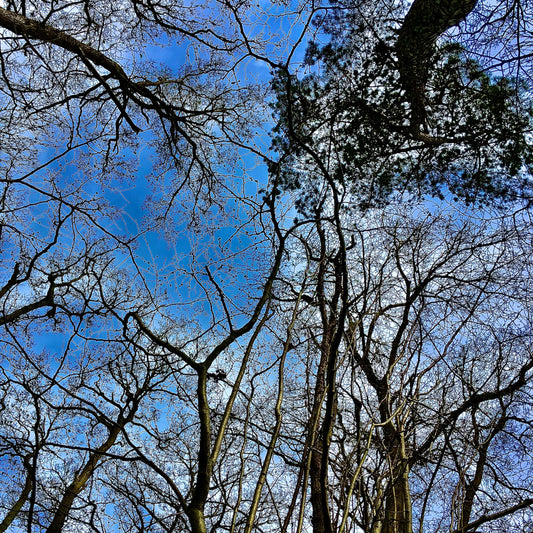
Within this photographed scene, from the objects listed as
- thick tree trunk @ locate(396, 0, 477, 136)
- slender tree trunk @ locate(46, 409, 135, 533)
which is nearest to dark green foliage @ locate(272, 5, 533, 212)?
thick tree trunk @ locate(396, 0, 477, 136)

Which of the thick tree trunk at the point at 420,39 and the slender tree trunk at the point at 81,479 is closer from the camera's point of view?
the thick tree trunk at the point at 420,39

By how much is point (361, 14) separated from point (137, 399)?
390 cm

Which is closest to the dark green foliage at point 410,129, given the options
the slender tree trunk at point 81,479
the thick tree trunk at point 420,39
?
the thick tree trunk at point 420,39

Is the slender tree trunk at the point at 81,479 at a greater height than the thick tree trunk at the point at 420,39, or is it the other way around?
the thick tree trunk at the point at 420,39

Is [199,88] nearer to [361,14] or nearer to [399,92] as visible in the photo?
[361,14]

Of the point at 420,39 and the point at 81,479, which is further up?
the point at 420,39

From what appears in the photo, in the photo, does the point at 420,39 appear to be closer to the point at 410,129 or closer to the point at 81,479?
the point at 410,129

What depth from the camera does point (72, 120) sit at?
415 centimetres

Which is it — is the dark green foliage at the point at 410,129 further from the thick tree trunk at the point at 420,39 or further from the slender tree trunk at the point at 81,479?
the slender tree trunk at the point at 81,479

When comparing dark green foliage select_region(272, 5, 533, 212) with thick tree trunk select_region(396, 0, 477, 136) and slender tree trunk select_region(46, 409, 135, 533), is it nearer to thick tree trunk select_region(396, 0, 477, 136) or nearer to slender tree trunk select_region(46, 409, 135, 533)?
thick tree trunk select_region(396, 0, 477, 136)

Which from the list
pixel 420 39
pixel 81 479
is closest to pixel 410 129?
pixel 420 39

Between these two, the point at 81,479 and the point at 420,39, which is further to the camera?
the point at 81,479

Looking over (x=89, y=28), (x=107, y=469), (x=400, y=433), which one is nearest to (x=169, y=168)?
(x=89, y=28)

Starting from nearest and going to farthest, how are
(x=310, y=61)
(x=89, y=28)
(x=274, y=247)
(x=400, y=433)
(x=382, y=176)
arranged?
(x=400, y=433) → (x=274, y=247) → (x=310, y=61) → (x=89, y=28) → (x=382, y=176)
